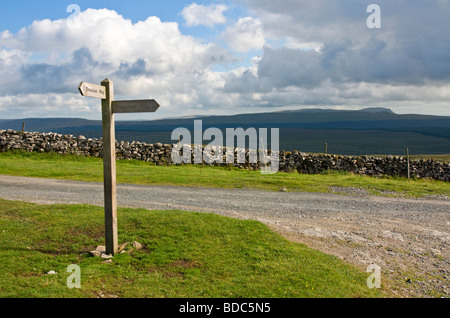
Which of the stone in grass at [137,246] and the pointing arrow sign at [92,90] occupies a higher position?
the pointing arrow sign at [92,90]

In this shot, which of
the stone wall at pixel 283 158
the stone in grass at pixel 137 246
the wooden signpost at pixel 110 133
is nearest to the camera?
the wooden signpost at pixel 110 133

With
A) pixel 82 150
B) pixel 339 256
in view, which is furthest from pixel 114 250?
pixel 82 150

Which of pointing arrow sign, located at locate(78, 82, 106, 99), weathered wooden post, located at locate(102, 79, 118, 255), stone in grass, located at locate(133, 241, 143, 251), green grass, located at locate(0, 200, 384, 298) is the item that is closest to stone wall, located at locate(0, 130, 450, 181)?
green grass, located at locate(0, 200, 384, 298)

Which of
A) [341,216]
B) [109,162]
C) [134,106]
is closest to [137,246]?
[109,162]

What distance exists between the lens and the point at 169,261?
7801 millimetres

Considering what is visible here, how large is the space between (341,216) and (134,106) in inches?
329

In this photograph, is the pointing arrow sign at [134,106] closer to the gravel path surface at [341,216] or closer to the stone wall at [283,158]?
the gravel path surface at [341,216]

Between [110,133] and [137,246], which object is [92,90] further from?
[137,246]

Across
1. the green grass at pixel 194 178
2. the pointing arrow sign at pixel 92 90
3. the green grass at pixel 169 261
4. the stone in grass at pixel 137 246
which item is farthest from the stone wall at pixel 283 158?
the pointing arrow sign at pixel 92 90

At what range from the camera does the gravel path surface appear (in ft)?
28.2

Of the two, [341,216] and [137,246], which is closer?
[137,246]

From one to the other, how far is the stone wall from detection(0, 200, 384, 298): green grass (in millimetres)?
17896

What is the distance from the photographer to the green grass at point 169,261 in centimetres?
656

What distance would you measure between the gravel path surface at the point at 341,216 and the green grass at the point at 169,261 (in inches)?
43.7
